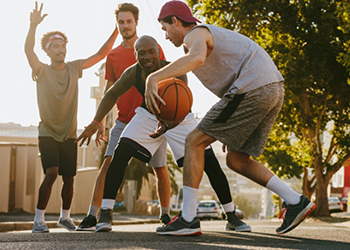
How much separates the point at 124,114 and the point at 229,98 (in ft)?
6.92

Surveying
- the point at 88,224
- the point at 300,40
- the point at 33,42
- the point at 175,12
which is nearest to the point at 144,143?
the point at 88,224

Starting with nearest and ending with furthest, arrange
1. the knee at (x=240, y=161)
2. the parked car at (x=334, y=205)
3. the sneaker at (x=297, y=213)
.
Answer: the sneaker at (x=297, y=213)
the knee at (x=240, y=161)
the parked car at (x=334, y=205)

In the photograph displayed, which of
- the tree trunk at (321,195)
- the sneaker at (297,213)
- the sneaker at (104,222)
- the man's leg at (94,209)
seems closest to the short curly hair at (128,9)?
the man's leg at (94,209)

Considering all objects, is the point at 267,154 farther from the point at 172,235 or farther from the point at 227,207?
the point at 172,235

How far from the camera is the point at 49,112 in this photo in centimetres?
588

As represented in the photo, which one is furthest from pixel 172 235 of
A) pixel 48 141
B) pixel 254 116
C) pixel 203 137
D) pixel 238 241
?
pixel 48 141

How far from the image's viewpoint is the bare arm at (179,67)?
3.70 m

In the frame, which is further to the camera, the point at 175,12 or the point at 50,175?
the point at 50,175

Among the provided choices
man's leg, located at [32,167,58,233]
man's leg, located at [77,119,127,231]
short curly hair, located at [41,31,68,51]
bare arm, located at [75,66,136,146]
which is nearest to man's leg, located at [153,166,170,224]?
man's leg, located at [77,119,127,231]

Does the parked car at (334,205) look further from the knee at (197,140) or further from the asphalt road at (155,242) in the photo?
the knee at (197,140)

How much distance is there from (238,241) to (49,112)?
9.65 ft

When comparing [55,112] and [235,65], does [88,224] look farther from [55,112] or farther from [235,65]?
[235,65]

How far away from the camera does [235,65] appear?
410cm

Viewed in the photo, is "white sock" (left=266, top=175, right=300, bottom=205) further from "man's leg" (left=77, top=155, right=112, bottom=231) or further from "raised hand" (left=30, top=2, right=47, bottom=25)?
"raised hand" (left=30, top=2, right=47, bottom=25)
